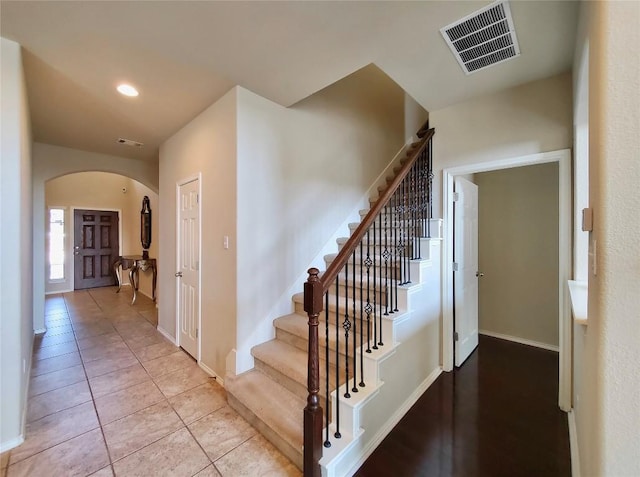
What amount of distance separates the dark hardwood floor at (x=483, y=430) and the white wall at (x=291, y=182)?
1.38 metres

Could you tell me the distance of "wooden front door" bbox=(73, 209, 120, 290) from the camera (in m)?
6.66

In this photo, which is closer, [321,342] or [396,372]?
[396,372]

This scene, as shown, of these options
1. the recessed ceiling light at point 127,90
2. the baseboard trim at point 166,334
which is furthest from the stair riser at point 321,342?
the recessed ceiling light at point 127,90

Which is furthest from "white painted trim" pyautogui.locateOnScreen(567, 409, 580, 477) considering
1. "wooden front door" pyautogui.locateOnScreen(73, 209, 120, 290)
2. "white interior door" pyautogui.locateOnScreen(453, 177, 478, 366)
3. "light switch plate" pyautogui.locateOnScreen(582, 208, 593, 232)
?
"wooden front door" pyautogui.locateOnScreen(73, 209, 120, 290)

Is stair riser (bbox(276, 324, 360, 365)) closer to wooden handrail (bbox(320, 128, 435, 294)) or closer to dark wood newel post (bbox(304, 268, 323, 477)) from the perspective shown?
dark wood newel post (bbox(304, 268, 323, 477))

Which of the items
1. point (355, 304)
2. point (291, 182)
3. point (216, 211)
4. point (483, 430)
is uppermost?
point (291, 182)

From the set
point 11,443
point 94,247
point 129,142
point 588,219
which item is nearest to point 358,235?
point 588,219

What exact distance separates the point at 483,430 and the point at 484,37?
266cm

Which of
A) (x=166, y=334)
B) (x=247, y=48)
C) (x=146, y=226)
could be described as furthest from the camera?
(x=146, y=226)

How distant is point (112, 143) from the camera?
375 centimetres

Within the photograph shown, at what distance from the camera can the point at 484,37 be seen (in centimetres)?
171

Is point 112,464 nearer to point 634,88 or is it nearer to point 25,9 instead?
point 25,9

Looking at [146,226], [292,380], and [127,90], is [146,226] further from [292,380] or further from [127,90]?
[292,380]

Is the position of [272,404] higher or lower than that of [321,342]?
lower
